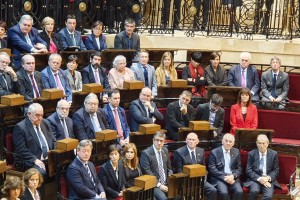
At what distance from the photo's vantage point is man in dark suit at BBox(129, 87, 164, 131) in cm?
924

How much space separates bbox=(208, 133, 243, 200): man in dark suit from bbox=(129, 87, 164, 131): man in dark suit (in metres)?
0.83

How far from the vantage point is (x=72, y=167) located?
7.82 metres

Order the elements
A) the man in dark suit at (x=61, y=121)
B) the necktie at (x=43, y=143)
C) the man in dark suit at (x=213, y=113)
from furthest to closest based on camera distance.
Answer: the man in dark suit at (x=213, y=113) → the man in dark suit at (x=61, y=121) → the necktie at (x=43, y=143)

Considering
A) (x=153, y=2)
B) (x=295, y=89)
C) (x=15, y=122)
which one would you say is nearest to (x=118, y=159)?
(x=15, y=122)

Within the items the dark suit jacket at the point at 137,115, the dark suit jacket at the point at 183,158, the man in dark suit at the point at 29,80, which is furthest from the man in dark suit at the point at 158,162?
the man in dark suit at the point at 29,80

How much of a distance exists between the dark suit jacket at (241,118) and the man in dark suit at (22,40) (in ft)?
7.10

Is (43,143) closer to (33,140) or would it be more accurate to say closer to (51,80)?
(33,140)

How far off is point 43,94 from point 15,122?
A: 0.46 m

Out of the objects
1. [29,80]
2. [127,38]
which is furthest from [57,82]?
[127,38]

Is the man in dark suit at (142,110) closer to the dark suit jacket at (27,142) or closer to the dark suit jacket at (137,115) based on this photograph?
the dark suit jacket at (137,115)

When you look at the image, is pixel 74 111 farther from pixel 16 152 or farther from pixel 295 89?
pixel 295 89

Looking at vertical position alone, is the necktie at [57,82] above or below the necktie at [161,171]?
above

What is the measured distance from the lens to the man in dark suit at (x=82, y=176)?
7.81 m

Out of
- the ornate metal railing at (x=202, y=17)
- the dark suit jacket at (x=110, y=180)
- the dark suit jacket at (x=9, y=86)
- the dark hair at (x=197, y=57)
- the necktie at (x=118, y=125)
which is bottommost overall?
the dark suit jacket at (x=110, y=180)
